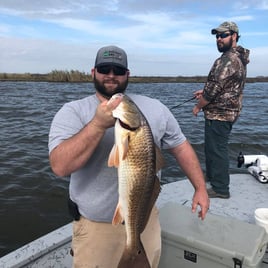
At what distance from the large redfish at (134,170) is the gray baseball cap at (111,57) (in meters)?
0.63

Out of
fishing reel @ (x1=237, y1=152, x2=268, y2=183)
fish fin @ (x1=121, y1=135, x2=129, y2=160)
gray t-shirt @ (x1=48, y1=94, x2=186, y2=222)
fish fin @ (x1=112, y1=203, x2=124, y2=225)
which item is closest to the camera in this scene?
fish fin @ (x1=121, y1=135, x2=129, y2=160)

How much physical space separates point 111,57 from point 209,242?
1.83 metres

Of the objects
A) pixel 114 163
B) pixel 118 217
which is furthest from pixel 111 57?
pixel 118 217

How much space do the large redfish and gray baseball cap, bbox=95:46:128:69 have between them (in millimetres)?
633

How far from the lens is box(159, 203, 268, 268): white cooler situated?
125 inches

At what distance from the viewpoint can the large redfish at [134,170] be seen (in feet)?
7.56

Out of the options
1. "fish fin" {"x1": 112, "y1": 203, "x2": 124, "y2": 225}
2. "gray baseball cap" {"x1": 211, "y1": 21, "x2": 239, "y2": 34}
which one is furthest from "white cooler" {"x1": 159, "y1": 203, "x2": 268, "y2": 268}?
"gray baseball cap" {"x1": 211, "y1": 21, "x2": 239, "y2": 34}

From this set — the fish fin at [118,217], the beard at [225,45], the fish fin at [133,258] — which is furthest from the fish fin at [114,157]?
the beard at [225,45]

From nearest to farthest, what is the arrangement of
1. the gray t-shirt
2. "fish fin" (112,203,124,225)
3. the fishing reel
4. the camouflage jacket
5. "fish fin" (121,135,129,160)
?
"fish fin" (121,135,129,160)
"fish fin" (112,203,124,225)
the gray t-shirt
the camouflage jacket
the fishing reel

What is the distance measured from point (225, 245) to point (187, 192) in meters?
2.64

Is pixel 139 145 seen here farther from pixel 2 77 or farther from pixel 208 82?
pixel 2 77

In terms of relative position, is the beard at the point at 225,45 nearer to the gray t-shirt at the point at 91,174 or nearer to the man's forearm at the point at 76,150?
the gray t-shirt at the point at 91,174

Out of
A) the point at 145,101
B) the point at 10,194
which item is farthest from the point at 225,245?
the point at 10,194

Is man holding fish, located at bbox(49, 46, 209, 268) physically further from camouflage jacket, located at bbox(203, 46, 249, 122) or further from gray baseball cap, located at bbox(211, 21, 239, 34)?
gray baseball cap, located at bbox(211, 21, 239, 34)
